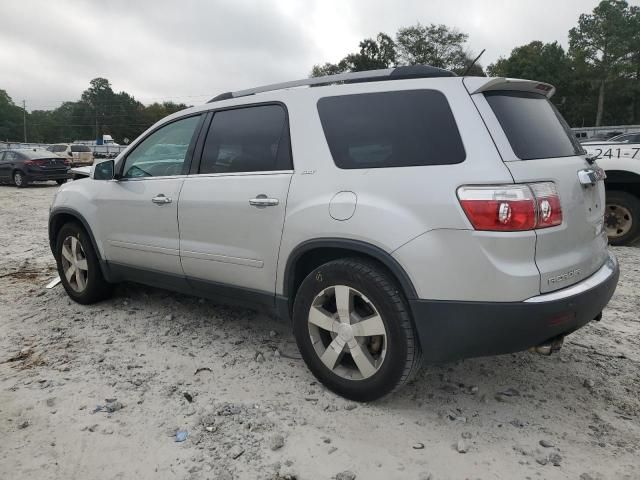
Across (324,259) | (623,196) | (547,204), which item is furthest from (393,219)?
(623,196)

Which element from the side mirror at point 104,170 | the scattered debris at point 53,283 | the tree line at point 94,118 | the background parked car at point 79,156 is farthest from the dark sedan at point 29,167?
the tree line at point 94,118

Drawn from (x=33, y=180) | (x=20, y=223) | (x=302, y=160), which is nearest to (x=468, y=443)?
(x=302, y=160)

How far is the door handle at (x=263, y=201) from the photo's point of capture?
3105 millimetres

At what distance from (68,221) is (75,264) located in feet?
1.41

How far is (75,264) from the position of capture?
4.68 metres

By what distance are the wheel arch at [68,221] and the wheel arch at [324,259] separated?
80.8 inches

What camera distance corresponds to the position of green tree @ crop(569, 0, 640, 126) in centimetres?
5506

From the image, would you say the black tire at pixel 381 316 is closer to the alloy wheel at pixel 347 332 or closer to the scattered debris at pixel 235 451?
the alloy wheel at pixel 347 332

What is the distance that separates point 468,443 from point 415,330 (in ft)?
2.01

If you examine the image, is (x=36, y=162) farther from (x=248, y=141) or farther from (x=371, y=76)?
(x=371, y=76)

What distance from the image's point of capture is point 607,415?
2816 mm

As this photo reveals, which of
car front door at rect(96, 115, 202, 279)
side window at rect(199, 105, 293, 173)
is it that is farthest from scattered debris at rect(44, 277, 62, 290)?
side window at rect(199, 105, 293, 173)

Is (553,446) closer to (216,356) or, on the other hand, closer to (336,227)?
(336,227)

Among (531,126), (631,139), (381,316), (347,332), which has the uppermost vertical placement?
(631,139)
